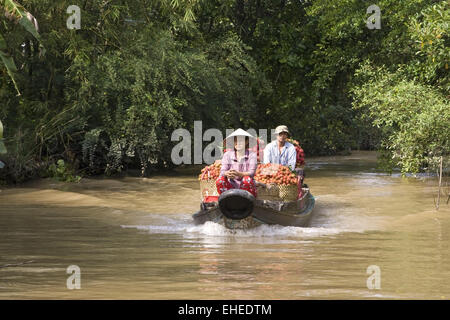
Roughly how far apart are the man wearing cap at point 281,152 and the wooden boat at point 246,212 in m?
1.24

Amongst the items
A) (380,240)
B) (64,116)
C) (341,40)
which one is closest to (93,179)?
(64,116)

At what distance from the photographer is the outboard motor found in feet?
40.4

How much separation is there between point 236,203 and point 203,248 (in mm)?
1413

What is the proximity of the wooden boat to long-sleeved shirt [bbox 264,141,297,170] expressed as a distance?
124 cm

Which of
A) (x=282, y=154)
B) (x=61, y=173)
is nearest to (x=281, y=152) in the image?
(x=282, y=154)

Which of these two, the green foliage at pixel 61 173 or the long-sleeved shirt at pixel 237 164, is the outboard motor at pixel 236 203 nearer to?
the long-sleeved shirt at pixel 237 164

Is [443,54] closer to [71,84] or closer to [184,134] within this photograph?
[184,134]

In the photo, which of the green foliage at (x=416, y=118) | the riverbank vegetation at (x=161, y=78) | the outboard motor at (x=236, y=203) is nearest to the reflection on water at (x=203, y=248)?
the outboard motor at (x=236, y=203)

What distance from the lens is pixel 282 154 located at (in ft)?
48.5

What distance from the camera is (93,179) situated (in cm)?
2250

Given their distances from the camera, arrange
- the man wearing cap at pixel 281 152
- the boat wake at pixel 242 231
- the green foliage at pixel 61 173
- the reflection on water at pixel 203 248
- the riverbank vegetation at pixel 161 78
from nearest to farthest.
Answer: the reflection on water at pixel 203 248 < the boat wake at pixel 242 231 < the man wearing cap at pixel 281 152 < the riverbank vegetation at pixel 161 78 < the green foliage at pixel 61 173

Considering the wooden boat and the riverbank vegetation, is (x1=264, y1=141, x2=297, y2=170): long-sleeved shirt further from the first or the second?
the riverbank vegetation

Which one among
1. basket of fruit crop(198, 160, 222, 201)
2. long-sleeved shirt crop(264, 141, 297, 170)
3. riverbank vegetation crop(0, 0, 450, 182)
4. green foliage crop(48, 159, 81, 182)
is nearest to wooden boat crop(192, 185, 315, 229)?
basket of fruit crop(198, 160, 222, 201)

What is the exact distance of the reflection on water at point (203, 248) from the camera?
26.5 ft
